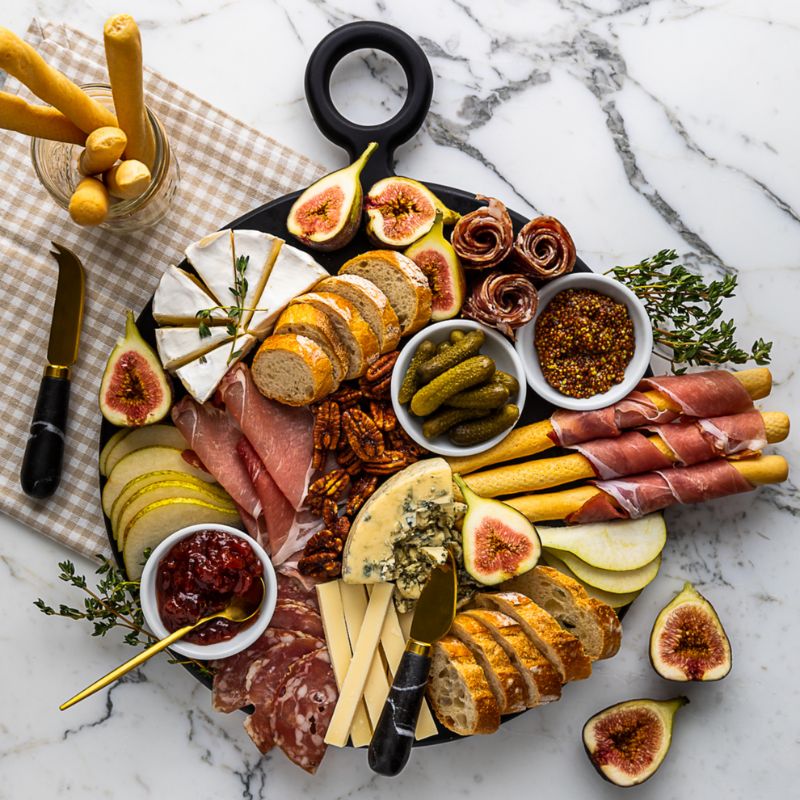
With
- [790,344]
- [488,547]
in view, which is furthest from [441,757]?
[790,344]

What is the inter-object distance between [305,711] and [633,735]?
46.0 inches

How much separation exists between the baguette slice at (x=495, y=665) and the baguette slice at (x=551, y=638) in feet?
0.35

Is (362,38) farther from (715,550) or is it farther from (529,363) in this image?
(715,550)

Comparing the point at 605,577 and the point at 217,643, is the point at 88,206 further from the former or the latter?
the point at 605,577

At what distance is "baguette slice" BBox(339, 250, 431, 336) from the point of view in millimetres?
2693

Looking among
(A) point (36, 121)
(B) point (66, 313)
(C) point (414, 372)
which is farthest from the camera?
(B) point (66, 313)

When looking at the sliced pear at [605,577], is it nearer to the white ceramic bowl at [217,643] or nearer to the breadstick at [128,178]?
the white ceramic bowl at [217,643]

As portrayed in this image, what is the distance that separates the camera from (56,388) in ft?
9.23

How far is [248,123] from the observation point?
3.04 metres

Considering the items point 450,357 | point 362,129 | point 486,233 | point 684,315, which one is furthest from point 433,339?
point 684,315

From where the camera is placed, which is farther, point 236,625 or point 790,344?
point 790,344

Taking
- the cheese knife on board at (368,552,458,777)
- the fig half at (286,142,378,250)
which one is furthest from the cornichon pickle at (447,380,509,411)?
the fig half at (286,142,378,250)

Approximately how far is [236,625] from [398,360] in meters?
0.99

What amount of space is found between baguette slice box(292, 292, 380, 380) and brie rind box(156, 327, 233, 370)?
28cm
